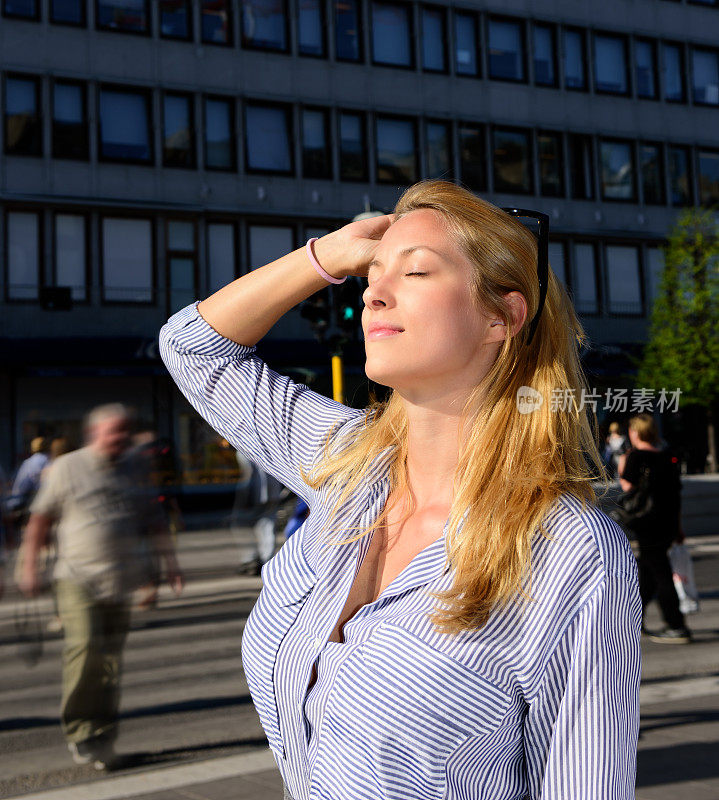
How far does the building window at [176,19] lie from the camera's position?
94.0ft

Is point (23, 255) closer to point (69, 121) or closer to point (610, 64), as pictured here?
point (69, 121)

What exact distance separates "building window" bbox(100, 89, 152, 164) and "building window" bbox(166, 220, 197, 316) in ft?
6.68

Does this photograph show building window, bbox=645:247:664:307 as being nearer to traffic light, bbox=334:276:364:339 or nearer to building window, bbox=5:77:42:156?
building window, bbox=5:77:42:156

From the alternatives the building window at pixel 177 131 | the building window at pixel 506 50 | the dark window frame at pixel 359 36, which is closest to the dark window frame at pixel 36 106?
the building window at pixel 177 131

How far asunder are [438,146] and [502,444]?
31.6m

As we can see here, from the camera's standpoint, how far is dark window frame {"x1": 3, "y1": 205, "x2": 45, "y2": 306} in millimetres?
26719

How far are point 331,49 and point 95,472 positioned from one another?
26399 millimetres

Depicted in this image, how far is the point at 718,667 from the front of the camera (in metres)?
7.83

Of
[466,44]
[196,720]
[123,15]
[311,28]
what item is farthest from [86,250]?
[196,720]

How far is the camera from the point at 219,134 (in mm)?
29406

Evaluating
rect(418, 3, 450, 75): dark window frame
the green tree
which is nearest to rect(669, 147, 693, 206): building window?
the green tree

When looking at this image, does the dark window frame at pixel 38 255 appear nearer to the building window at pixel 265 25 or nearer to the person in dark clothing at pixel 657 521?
the building window at pixel 265 25

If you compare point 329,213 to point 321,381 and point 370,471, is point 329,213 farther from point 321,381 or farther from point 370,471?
point 370,471

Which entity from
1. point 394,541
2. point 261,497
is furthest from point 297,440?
point 261,497
